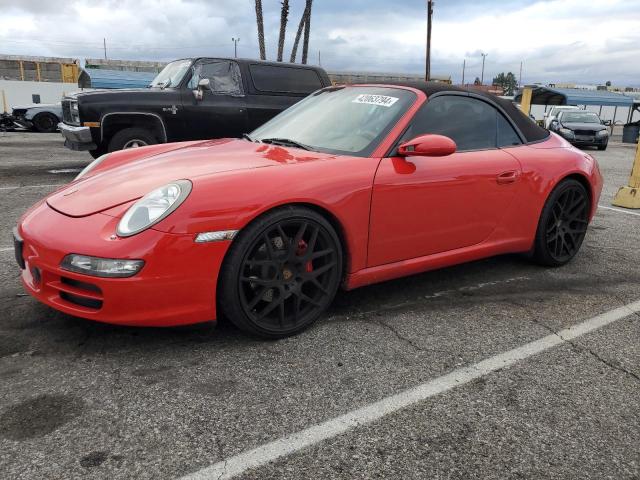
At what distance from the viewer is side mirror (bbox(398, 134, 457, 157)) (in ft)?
9.86

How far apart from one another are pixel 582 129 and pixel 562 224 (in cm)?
1759

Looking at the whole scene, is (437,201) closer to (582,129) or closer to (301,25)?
(582,129)

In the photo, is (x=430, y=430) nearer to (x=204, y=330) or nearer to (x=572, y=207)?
(x=204, y=330)

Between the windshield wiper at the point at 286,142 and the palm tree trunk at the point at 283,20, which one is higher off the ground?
the palm tree trunk at the point at 283,20

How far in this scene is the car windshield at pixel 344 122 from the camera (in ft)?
10.4

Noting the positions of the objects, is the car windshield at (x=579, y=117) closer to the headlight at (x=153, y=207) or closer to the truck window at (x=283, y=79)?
the truck window at (x=283, y=79)

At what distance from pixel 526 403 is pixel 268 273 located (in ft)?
4.36

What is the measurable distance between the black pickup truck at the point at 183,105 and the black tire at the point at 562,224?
5259 millimetres

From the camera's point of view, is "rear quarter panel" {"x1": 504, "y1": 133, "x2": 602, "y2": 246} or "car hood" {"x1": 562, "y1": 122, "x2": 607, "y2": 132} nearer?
"rear quarter panel" {"x1": 504, "y1": 133, "x2": 602, "y2": 246}

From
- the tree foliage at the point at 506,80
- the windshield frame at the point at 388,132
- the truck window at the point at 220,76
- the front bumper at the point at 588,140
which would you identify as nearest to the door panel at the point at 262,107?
the truck window at the point at 220,76

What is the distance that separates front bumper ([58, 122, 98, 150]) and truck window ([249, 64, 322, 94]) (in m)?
2.59

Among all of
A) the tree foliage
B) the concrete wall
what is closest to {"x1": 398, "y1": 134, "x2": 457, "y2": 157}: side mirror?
the concrete wall

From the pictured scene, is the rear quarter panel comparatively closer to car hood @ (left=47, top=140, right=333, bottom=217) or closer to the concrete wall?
car hood @ (left=47, top=140, right=333, bottom=217)

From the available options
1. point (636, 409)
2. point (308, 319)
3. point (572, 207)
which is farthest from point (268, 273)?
point (572, 207)
